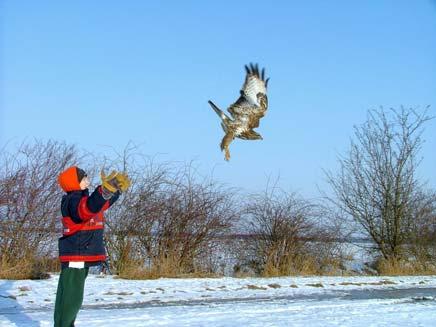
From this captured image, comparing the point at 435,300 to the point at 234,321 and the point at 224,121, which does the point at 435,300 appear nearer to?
the point at 234,321

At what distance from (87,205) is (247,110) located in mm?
1638

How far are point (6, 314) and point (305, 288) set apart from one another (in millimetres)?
5812

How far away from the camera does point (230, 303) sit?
29.1 ft

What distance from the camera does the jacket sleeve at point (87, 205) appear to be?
4.32 m

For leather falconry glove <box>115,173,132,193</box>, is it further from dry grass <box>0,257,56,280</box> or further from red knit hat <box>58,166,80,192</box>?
dry grass <box>0,257,56,280</box>

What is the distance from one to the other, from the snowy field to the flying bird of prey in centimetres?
280

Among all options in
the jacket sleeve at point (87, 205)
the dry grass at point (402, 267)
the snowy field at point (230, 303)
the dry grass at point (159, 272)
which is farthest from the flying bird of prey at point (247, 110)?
the dry grass at point (402, 267)

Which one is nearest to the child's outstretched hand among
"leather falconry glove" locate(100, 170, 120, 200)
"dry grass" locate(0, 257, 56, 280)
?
"leather falconry glove" locate(100, 170, 120, 200)

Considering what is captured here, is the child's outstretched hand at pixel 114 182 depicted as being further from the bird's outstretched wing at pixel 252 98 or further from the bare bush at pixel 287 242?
the bare bush at pixel 287 242

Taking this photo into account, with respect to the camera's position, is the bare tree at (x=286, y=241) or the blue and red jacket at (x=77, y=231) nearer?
the blue and red jacket at (x=77, y=231)

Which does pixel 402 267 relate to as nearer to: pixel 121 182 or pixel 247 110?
pixel 247 110

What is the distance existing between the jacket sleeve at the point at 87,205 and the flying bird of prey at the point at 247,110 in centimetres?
100

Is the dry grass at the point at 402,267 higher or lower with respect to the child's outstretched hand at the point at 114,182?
higher

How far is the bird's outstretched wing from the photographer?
17.0ft
